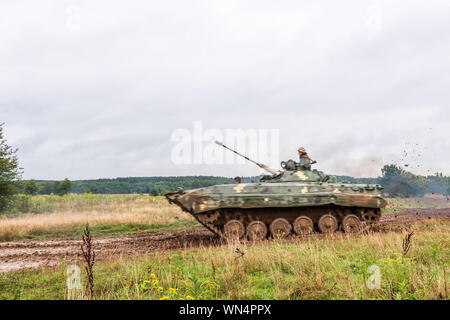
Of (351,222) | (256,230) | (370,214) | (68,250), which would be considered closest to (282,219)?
(256,230)

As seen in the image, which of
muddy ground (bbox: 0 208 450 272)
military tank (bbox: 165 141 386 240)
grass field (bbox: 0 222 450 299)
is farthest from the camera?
military tank (bbox: 165 141 386 240)

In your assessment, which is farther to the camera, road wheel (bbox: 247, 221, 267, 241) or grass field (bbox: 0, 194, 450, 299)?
road wheel (bbox: 247, 221, 267, 241)

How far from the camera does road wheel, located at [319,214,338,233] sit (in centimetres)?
1293

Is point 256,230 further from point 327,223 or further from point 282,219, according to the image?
point 327,223

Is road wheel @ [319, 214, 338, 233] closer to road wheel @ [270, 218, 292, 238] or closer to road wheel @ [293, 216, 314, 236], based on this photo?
road wheel @ [293, 216, 314, 236]

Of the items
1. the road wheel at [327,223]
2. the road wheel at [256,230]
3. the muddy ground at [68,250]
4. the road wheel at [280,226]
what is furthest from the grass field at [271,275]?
the road wheel at [256,230]

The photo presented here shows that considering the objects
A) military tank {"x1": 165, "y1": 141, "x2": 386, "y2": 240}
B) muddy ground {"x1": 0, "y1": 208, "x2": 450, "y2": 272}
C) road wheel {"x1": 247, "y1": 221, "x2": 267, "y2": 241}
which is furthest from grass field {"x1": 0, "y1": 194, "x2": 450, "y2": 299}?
road wheel {"x1": 247, "y1": 221, "x2": 267, "y2": 241}

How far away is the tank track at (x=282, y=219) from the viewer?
12.4m

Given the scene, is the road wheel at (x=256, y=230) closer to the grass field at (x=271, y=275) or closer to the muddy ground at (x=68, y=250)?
the muddy ground at (x=68, y=250)

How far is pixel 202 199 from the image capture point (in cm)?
1224
